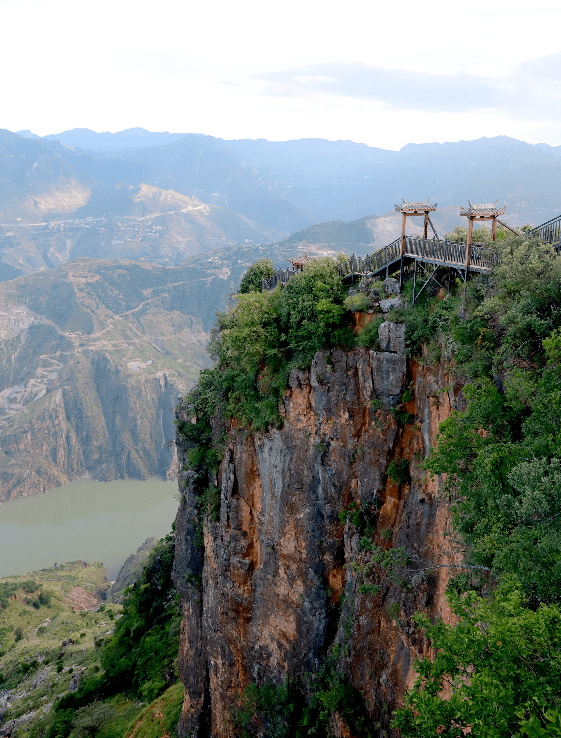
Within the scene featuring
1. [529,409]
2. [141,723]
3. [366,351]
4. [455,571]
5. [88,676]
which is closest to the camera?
[529,409]

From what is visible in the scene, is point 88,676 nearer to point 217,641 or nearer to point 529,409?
point 217,641

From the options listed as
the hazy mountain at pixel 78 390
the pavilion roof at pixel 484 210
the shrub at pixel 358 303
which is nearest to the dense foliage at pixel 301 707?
the shrub at pixel 358 303

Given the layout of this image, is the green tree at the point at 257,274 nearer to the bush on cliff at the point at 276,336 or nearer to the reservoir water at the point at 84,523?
the bush on cliff at the point at 276,336

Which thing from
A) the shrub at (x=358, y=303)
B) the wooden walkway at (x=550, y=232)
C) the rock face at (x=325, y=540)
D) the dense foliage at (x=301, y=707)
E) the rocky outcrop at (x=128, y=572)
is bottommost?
the rocky outcrop at (x=128, y=572)

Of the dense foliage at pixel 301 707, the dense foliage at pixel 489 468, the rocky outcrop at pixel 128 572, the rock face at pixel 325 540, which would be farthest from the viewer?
the rocky outcrop at pixel 128 572

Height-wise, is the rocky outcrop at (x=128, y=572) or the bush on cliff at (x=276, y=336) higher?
the bush on cliff at (x=276, y=336)

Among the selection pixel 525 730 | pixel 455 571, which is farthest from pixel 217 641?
pixel 525 730

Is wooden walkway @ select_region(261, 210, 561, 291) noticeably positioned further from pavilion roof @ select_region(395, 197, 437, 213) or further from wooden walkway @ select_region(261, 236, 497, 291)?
pavilion roof @ select_region(395, 197, 437, 213)

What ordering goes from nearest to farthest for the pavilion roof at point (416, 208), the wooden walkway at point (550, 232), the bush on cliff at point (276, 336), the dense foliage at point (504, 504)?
1. the dense foliage at point (504, 504)
2. the wooden walkway at point (550, 232)
3. the pavilion roof at point (416, 208)
4. the bush on cliff at point (276, 336)
